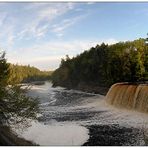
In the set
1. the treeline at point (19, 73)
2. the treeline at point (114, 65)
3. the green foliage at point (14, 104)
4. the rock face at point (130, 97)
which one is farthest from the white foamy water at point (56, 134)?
the treeline at point (114, 65)

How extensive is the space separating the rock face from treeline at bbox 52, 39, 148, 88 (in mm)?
5414

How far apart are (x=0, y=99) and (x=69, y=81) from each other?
33925 millimetres

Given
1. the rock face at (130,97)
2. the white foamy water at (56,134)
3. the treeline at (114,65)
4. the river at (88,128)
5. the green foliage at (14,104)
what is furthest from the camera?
the treeline at (114,65)

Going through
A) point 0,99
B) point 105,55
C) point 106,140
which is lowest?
point 106,140

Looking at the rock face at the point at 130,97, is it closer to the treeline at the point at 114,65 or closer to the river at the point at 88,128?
the river at the point at 88,128

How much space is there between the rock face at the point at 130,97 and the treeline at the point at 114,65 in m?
5.41

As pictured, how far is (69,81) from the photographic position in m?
43.6

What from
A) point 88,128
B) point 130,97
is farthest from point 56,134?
point 130,97

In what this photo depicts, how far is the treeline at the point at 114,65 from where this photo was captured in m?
26.9

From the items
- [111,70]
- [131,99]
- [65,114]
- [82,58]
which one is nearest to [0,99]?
[65,114]

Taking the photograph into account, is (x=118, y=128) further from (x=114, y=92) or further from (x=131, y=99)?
(x=114, y=92)

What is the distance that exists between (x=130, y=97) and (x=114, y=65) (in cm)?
1000

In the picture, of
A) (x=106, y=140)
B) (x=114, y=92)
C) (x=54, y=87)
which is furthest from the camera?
(x=54, y=87)

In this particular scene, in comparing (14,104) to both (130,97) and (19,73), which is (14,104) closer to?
(19,73)
